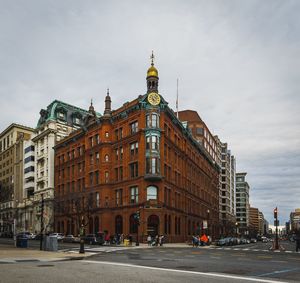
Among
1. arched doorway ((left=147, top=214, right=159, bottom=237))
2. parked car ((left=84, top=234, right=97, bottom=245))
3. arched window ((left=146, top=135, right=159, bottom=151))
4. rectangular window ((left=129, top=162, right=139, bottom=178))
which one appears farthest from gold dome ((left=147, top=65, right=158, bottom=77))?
parked car ((left=84, top=234, right=97, bottom=245))

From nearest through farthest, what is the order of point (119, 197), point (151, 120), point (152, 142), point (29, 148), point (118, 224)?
point (152, 142) < point (151, 120) < point (118, 224) < point (119, 197) < point (29, 148)

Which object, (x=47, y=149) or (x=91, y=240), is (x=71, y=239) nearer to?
(x=91, y=240)

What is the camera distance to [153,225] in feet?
222

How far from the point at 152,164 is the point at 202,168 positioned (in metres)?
39.7

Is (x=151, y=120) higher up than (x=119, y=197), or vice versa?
(x=151, y=120)

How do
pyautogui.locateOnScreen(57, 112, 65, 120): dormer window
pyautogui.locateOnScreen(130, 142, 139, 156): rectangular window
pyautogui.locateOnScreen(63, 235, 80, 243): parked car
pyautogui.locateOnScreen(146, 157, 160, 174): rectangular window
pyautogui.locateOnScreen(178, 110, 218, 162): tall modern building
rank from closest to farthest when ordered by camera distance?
1. pyautogui.locateOnScreen(63, 235, 80, 243): parked car
2. pyautogui.locateOnScreen(146, 157, 160, 174): rectangular window
3. pyautogui.locateOnScreen(130, 142, 139, 156): rectangular window
4. pyautogui.locateOnScreen(57, 112, 65, 120): dormer window
5. pyautogui.locateOnScreen(178, 110, 218, 162): tall modern building

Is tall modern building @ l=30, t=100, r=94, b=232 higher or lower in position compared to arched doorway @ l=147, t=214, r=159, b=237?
higher

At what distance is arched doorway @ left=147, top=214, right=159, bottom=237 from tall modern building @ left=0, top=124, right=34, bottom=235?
58379mm

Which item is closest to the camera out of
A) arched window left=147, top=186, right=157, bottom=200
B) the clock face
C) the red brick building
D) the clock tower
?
arched window left=147, top=186, right=157, bottom=200

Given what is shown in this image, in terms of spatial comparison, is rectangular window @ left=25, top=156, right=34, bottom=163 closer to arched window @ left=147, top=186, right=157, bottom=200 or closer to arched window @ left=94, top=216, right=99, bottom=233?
arched window @ left=94, top=216, right=99, bottom=233

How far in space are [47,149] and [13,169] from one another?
29.8 meters

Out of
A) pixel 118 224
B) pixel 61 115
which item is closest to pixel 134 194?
pixel 118 224

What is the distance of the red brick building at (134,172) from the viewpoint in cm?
6912

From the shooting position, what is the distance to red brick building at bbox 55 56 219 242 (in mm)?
69125
